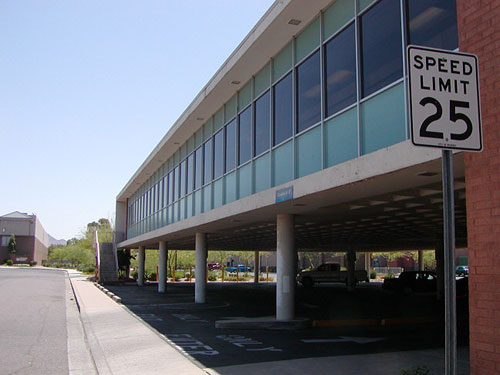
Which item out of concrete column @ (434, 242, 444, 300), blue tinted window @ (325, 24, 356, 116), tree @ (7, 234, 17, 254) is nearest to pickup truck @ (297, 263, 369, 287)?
concrete column @ (434, 242, 444, 300)

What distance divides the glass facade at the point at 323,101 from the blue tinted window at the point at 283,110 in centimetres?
3

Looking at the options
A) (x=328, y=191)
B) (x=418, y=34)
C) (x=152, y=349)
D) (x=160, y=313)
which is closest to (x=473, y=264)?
(x=418, y=34)

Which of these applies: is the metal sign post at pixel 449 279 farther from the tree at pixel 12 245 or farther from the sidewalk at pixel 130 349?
the tree at pixel 12 245

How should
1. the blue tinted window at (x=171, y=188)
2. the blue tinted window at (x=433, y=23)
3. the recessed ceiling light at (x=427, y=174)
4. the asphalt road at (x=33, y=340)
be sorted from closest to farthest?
the blue tinted window at (x=433, y=23) < the recessed ceiling light at (x=427, y=174) < the asphalt road at (x=33, y=340) < the blue tinted window at (x=171, y=188)

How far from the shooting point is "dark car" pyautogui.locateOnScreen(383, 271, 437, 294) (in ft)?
108

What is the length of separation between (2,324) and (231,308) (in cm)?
986

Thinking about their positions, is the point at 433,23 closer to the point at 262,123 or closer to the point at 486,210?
the point at 486,210

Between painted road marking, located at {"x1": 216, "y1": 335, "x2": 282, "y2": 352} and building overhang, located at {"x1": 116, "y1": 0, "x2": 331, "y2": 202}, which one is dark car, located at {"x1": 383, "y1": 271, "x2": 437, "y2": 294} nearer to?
building overhang, located at {"x1": 116, "y1": 0, "x2": 331, "y2": 202}

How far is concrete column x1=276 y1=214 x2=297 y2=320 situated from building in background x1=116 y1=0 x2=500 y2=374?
41 mm

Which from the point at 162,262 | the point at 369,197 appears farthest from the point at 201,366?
the point at 162,262

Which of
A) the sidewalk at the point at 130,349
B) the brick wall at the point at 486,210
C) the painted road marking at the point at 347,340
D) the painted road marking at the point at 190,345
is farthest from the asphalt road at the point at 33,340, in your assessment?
the brick wall at the point at 486,210

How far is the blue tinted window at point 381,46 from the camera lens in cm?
929

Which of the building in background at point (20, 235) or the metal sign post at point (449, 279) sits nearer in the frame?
the metal sign post at point (449, 279)

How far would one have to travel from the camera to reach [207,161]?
2108 cm
